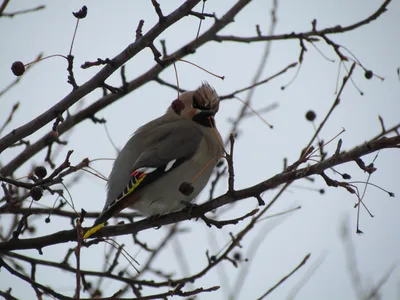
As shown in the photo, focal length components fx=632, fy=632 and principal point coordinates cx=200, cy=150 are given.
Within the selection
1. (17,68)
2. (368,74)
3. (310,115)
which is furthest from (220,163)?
(17,68)

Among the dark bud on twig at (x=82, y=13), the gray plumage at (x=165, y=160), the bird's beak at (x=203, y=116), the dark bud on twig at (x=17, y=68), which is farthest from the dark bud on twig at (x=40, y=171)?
the bird's beak at (x=203, y=116)

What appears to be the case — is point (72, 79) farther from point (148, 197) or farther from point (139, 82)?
point (139, 82)

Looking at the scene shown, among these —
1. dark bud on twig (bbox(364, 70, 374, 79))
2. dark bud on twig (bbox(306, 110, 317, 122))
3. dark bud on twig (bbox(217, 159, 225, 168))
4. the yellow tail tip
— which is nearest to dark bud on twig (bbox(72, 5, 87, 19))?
the yellow tail tip

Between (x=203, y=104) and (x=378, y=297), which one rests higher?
(x=203, y=104)

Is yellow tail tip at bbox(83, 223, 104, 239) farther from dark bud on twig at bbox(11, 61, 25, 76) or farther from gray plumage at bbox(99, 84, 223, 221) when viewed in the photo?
dark bud on twig at bbox(11, 61, 25, 76)

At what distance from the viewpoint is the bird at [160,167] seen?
4211 millimetres

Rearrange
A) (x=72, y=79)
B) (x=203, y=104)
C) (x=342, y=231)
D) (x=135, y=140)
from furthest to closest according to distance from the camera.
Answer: (x=203, y=104) → (x=135, y=140) → (x=342, y=231) → (x=72, y=79)

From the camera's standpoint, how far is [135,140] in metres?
4.65

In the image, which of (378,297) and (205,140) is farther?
(205,140)

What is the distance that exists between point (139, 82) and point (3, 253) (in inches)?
68.2

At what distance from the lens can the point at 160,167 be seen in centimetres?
436

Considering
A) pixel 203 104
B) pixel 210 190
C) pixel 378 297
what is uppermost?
pixel 203 104

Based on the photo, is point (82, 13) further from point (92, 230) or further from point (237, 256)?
point (237, 256)

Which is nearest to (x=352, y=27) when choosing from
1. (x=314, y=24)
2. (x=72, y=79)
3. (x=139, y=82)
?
(x=314, y=24)
